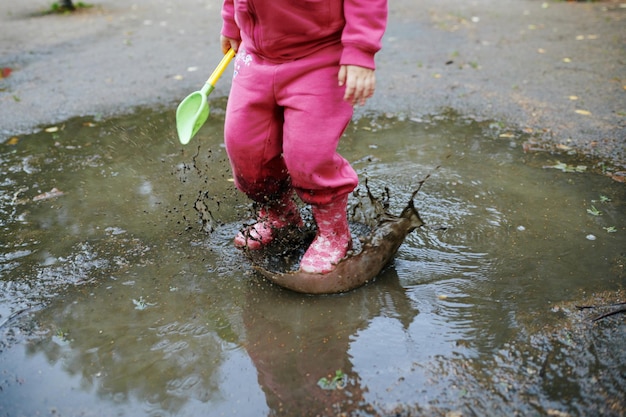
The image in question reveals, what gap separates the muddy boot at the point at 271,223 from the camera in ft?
7.73

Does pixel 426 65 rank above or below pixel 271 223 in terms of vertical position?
below

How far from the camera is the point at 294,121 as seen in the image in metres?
1.98

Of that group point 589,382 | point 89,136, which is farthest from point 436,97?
point 589,382

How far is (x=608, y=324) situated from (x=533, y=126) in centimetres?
197

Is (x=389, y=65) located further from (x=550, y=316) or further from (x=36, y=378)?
(x=36, y=378)

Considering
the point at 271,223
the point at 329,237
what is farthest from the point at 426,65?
the point at 329,237

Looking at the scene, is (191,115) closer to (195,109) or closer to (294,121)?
(195,109)

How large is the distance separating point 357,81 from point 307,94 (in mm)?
180

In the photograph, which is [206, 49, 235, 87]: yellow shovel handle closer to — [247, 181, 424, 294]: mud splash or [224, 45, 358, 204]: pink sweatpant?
[224, 45, 358, 204]: pink sweatpant

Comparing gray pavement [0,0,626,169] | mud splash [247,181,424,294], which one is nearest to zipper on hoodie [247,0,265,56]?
mud splash [247,181,424,294]

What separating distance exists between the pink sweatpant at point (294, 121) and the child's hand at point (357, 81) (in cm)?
7

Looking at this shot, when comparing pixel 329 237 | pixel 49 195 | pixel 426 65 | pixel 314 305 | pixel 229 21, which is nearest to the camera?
pixel 314 305

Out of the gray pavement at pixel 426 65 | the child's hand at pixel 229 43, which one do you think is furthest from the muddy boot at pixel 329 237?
the gray pavement at pixel 426 65

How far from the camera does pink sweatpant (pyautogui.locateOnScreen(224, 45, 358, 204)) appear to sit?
197 centimetres
